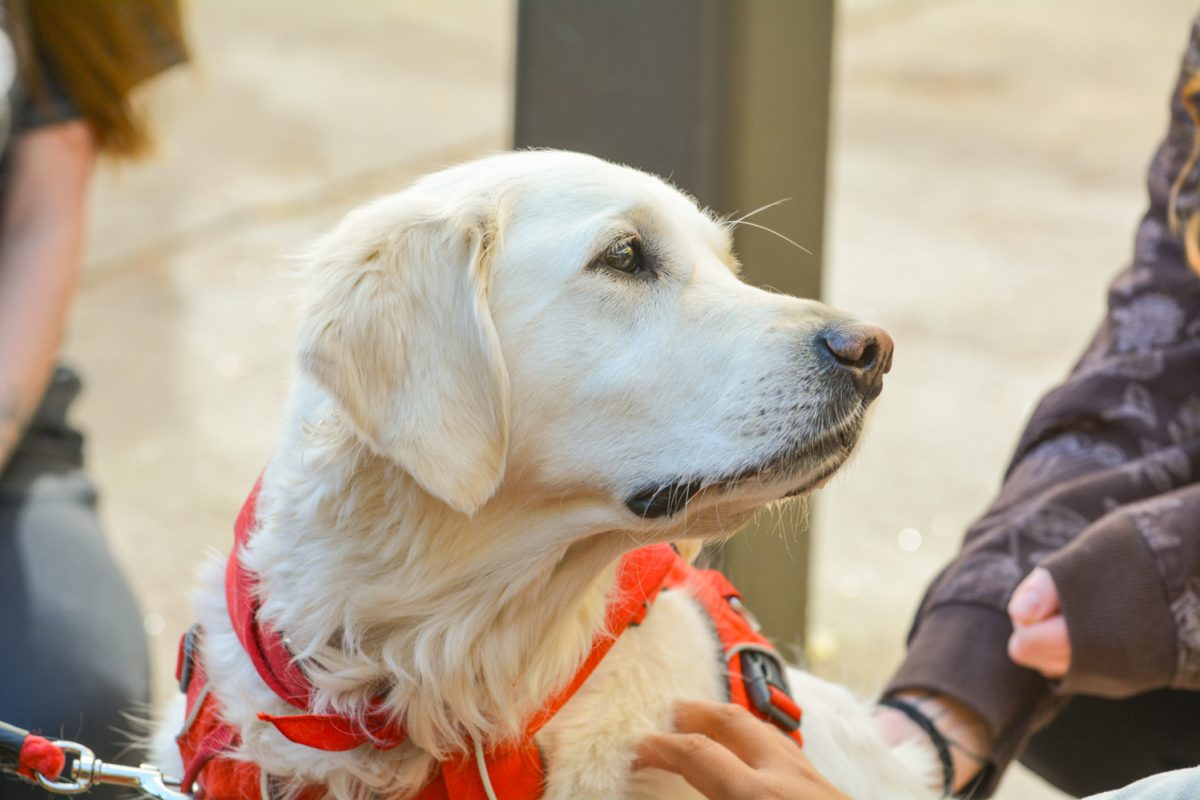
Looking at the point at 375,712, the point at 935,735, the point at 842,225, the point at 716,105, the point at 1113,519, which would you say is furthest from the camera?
the point at 842,225

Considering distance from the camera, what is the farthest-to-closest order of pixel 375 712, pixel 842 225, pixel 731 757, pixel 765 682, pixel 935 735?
pixel 842 225 < pixel 935 735 < pixel 765 682 < pixel 375 712 < pixel 731 757

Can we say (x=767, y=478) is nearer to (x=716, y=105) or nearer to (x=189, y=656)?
(x=189, y=656)

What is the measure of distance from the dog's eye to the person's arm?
1.34 meters

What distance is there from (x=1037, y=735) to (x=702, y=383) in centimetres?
114

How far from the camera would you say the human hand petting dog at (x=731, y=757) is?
5.00ft

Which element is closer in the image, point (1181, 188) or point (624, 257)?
point (624, 257)

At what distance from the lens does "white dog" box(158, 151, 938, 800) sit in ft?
5.13

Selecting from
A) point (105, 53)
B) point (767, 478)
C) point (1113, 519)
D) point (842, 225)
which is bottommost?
point (842, 225)

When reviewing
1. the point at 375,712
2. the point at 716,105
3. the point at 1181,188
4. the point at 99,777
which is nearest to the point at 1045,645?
the point at 1181,188

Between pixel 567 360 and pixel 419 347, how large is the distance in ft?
0.58

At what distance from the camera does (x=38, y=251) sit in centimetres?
260

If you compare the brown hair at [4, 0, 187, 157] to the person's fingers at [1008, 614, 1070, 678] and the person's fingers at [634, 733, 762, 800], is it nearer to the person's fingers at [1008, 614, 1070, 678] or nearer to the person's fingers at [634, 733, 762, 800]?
the person's fingers at [634, 733, 762, 800]

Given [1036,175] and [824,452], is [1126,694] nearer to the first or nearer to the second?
[824,452]

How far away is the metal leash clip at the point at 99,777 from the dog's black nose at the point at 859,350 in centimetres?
97
